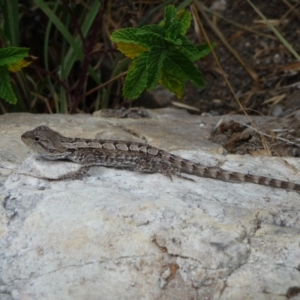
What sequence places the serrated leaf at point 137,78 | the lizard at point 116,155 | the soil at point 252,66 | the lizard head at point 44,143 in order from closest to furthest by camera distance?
the lizard at point 116,155
the lizard head at point 44,143
the serrated leaf at point 137,78
the soil at point 252,66

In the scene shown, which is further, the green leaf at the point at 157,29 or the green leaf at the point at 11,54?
the green leaf at the point at 11,54

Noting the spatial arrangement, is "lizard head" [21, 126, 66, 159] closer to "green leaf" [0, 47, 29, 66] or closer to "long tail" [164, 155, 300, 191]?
"green leaf" [0, 47, 29, 66]

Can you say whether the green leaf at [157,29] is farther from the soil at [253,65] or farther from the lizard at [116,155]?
the soil at [253,65]

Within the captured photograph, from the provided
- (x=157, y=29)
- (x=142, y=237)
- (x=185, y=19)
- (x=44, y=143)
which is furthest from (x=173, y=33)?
(x=142, y=237)

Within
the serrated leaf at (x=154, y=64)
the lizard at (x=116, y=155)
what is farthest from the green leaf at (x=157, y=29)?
the lizard at (x=116, y=155)

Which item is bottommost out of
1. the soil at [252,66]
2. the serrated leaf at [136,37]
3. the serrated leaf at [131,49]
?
the soil at [252,66]

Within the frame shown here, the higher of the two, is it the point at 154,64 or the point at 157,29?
the point at 157,29

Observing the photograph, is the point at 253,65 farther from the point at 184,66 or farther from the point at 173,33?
the point at 173,33
